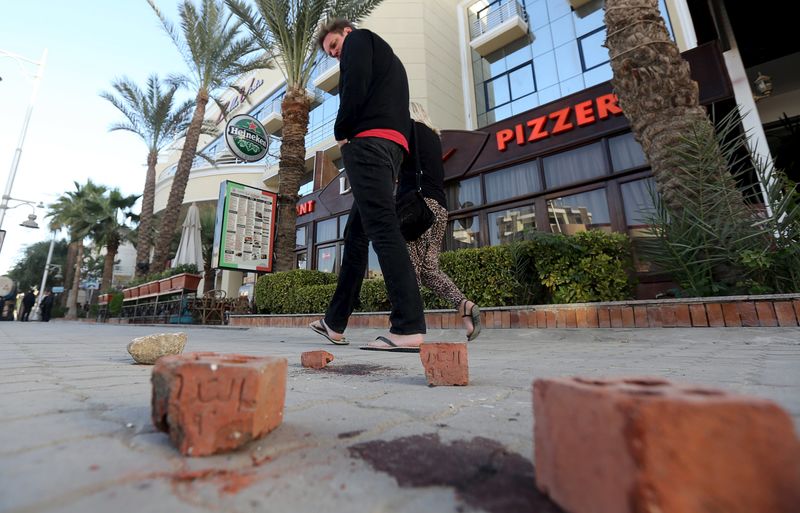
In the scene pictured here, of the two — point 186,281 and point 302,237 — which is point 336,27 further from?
point 302,237

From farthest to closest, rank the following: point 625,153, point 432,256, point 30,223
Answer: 1. point 30,223
2. point 625,153
3. point 432,256

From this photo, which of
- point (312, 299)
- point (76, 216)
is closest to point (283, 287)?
point (312, 299)

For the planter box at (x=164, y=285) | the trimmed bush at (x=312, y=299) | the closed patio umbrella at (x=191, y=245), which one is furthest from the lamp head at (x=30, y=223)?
the trimmed bush at (x=312, y=299)

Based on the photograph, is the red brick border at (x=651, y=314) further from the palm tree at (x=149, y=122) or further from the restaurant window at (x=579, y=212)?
the palm tree at (x=149, y=122)

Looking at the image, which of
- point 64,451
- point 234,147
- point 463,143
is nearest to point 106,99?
point 234,147

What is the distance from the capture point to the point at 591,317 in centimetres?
403

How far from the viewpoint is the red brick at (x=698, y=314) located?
340 cm

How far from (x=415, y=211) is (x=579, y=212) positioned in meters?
5.98

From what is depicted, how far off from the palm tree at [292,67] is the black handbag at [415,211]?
268 inches

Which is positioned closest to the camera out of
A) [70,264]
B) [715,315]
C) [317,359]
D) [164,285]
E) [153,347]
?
[317,359]

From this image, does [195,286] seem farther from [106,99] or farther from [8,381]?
[106,99]

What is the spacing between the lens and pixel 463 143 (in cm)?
941

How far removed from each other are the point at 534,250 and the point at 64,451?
482 cm

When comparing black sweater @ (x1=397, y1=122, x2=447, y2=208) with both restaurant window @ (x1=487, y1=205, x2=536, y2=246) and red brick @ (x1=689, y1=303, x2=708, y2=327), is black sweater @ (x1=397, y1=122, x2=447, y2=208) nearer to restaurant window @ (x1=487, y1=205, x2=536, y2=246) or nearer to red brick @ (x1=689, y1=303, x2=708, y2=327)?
red brick @ (x1=689, y1=303, x2=708, y2=327)
